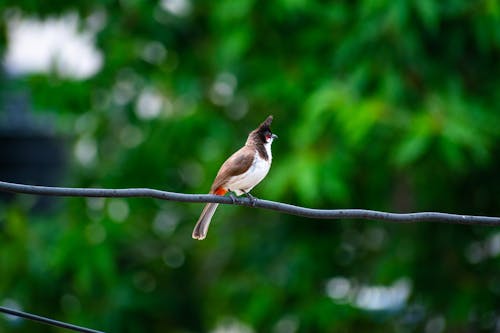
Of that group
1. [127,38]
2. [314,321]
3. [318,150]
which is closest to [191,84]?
[127,38]

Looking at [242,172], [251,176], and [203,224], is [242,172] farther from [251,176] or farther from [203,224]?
[203,224]

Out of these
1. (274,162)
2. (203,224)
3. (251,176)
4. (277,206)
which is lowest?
(277,206)

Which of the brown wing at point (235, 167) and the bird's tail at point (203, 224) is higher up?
the brown wing at point (235, 167)

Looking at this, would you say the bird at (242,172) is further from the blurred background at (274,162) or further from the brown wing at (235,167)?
the blurred background at (274,162)

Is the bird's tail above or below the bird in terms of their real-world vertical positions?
below

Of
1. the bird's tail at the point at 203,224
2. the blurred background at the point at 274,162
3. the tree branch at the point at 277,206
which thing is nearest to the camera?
the tree branch at the point at 277,206

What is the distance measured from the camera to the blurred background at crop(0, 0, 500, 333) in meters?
6.98

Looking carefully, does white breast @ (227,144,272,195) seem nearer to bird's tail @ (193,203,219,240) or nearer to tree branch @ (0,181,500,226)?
bird's tail @ (193,203,219,240)

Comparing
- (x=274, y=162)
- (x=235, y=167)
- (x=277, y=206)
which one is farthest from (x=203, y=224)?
(x=274, y=162)

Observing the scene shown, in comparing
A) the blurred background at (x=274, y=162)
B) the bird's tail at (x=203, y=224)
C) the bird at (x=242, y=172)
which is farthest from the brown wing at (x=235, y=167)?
the blurred background at (x=274, y=162)

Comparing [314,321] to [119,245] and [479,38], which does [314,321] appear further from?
[479,38]

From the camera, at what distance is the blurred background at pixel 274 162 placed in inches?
275

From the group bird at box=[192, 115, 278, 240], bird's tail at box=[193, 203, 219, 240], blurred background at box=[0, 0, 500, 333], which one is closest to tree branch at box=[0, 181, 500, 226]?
bird's tail at box=[193, 203, 219, 240]

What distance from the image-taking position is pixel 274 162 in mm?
7551
